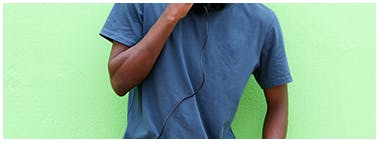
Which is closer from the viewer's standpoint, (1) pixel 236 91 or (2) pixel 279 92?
(1) pixel 236 91

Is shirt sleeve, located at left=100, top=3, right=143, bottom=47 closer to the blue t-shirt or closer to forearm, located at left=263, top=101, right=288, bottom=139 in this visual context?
the blue t-shirt

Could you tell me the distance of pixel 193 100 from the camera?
1420mm

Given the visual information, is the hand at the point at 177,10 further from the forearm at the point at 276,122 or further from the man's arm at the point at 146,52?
the forearm at the point at 276,122

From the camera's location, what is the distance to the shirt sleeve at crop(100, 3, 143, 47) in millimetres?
1419

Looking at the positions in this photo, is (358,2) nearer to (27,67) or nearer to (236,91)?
(236,91)

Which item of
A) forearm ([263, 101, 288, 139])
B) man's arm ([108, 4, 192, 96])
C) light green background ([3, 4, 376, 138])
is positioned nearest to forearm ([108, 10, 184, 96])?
man's arm ([108, 4, 192, 96])

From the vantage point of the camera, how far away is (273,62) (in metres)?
1.52

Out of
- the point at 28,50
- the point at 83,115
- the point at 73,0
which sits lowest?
the point at 83,115

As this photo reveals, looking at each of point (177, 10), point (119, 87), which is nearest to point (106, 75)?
point (119, 87)

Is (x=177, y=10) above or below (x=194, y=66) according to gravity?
above

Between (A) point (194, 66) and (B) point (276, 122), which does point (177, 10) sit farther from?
(B) point (276, 122)

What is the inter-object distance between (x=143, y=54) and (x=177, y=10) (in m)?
0.12

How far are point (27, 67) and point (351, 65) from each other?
798 millimetres

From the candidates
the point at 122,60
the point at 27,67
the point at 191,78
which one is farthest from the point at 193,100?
the point at 27,67
